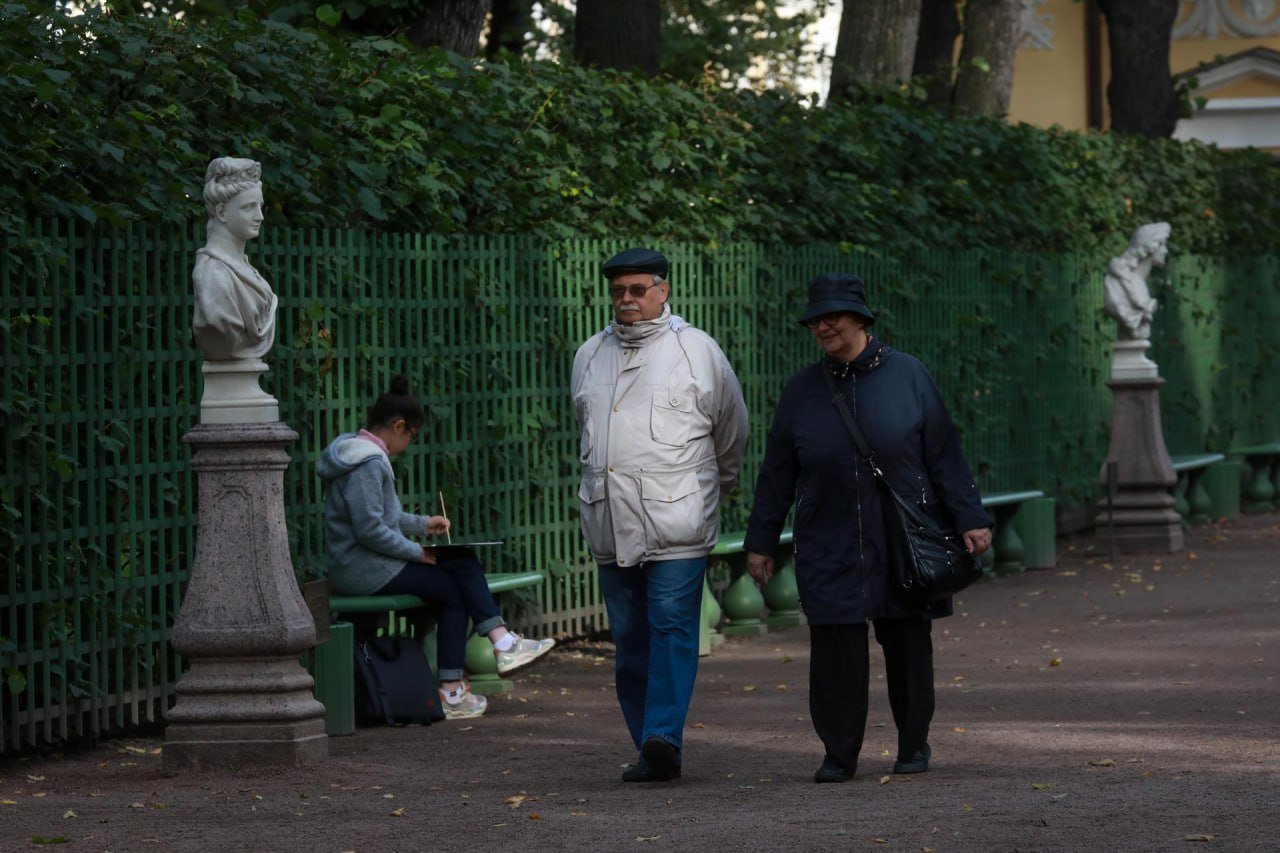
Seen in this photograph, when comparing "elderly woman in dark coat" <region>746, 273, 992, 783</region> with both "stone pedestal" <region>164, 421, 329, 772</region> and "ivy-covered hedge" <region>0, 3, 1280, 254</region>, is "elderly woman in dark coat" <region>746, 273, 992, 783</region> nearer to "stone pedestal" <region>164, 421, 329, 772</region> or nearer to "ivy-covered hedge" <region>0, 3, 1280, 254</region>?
"stone pedestal" <region>164, 421, 329, 772</region>

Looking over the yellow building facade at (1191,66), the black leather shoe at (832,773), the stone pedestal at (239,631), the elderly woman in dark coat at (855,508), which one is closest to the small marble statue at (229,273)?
the stone pedestal at (239,631)

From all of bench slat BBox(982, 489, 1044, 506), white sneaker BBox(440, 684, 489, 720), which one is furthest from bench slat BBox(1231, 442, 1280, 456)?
white sneaker BBox(440, 684, 489, 720)

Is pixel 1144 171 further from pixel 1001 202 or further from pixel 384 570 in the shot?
pixel 384 570

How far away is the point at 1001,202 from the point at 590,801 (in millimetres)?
11228

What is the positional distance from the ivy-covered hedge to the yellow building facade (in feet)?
61.3

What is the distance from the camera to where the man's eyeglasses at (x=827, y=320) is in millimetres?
7992

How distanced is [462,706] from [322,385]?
57.1 inches

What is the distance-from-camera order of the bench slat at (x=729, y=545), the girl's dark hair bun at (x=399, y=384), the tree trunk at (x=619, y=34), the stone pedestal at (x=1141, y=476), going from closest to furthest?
the girl's dark hair bun at (x=399, y=384) < the bench slat at (x=729, y=545) < the tree trunk at (x=619, y=34) < the stone pedestal at (x=1141, y=476)

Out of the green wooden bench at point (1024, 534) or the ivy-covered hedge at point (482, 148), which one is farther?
the green wooden bench at point (1024, 534)

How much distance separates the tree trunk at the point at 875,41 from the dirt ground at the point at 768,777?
7390 mm

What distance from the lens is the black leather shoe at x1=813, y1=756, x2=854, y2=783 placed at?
7965 mm

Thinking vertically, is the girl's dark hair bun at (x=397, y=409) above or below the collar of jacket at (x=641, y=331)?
below

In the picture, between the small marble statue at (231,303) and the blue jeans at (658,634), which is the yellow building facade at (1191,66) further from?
the blue jeans at (658,634)

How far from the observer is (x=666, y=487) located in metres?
8.06
